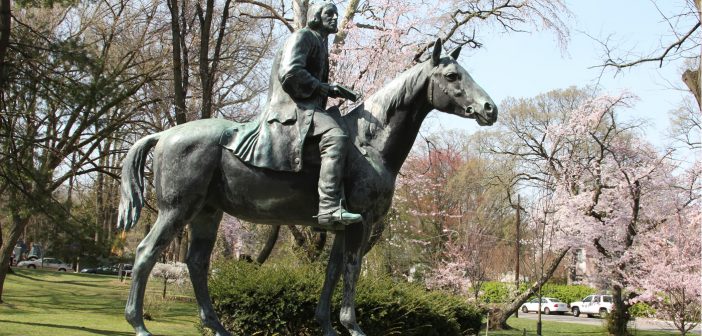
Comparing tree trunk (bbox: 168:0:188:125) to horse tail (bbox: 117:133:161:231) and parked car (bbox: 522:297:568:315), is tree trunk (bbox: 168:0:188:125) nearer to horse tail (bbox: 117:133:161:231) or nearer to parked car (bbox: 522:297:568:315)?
horse tail (bbox: 117:133:161:231)

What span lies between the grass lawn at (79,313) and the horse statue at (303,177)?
661 centimetres

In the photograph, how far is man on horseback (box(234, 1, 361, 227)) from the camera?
4.41 m

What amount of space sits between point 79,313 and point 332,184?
16892 millimetres

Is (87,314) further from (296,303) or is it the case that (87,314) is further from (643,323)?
(643,323)

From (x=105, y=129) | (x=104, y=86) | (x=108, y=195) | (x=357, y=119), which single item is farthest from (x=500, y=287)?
(x=357, y=119)

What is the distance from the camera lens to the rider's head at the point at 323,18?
4.97m

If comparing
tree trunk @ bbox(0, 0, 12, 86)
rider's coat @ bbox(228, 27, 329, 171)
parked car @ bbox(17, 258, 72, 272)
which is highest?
tree trunk @ bbox(0, 0, 12, 86)

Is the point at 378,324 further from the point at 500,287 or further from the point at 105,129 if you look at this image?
the point at 500,287

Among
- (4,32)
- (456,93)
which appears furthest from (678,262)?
(4,32)

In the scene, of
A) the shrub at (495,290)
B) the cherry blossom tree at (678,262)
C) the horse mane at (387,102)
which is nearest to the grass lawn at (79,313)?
the horse mane at (387,102)

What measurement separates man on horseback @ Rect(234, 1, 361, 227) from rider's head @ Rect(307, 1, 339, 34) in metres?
0.11

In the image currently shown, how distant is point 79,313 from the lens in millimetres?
18891

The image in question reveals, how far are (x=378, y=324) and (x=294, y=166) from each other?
11.4ft

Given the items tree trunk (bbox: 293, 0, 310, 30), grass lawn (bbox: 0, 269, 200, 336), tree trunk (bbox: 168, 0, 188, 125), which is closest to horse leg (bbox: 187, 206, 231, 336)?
grass lawn (bbox: 0, 269, 200, 336)
